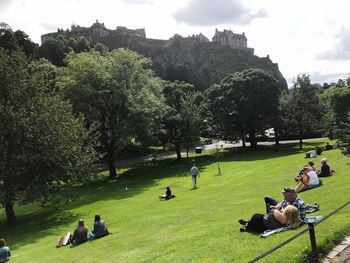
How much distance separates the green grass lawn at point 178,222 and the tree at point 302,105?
66.6 feet

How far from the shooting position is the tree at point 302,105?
51969 millimetres

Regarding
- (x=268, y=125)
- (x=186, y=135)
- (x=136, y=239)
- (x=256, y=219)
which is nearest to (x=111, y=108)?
(x=186, y=135)

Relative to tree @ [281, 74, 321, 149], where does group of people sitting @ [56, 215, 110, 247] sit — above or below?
below

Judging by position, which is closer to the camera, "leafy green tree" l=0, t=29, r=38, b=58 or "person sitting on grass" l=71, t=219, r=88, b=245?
"person sitting on grass" l=71, t=219, r=88, b=245

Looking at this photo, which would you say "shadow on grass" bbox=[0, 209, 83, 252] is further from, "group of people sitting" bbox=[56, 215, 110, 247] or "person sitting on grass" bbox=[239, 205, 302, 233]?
"person sitting on grass" bbox=[239, 205, 302, 233]

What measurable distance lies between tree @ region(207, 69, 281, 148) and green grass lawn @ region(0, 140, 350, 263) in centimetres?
1940

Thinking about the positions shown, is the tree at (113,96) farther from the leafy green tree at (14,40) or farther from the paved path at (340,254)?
the leafy green tree at (14,40)

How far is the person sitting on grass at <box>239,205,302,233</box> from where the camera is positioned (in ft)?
38.4

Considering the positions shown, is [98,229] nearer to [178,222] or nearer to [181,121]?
[178,222]

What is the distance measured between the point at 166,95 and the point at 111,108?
488 inches

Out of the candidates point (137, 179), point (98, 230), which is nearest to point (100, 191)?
point (137, 179)

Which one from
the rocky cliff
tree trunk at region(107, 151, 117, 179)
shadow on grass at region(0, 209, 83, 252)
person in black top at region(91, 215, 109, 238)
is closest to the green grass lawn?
shadow on grass at region(0, 209, 83, 252)

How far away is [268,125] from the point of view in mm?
55719

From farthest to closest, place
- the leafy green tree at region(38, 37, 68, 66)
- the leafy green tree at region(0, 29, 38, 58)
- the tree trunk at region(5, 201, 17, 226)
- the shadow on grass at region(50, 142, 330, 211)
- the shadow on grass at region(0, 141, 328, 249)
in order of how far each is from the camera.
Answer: the leafy green tree at region(38, 37, 68, 66) → the leafy green tree at region(0, 29, 38, 58) → the shadow on grass at region(50, 142, 330, 211) → the tree trunk at region(5, 201, 17, 226) → the shadow on grass at region(0, 141, 328, 249)
